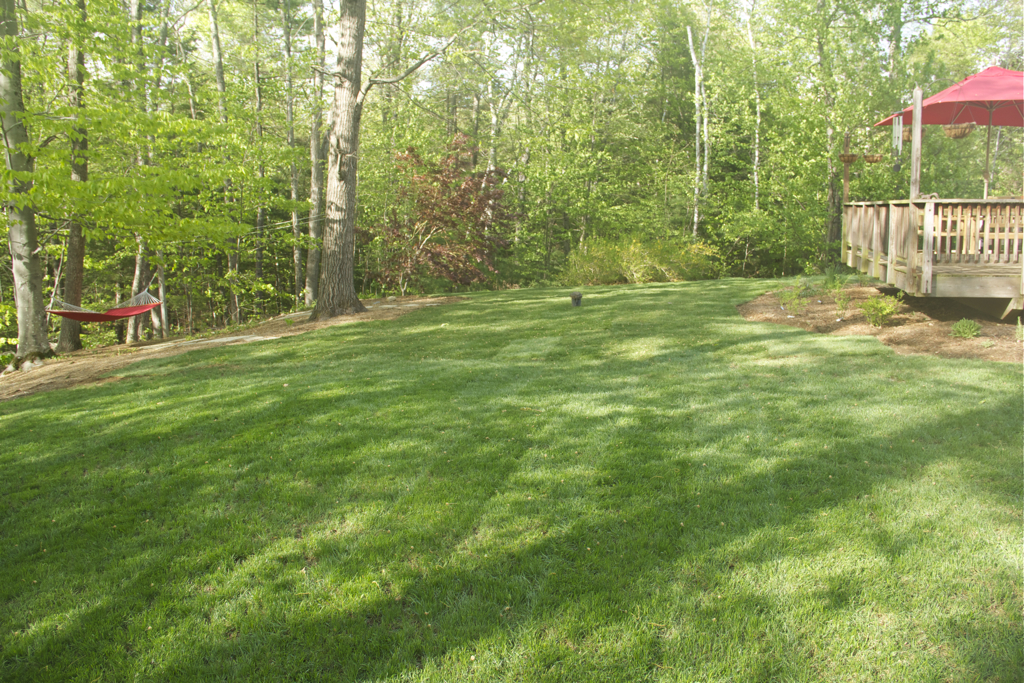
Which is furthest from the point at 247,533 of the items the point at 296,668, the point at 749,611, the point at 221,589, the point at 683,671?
the point at 749,611

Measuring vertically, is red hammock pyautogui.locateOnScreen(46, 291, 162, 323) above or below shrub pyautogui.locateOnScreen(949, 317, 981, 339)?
above

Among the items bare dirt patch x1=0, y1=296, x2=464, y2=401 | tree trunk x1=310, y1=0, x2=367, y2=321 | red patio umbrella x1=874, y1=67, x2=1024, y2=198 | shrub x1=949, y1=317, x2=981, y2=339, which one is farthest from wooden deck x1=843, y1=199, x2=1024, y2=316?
tree trunk x1=310, y1=0, x2=367, y2=321

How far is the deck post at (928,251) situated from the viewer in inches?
262

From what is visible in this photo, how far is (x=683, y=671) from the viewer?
2.14 metres

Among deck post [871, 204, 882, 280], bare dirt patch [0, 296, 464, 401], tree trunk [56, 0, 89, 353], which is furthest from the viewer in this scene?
tree trunk [56, 0, 89, 353]

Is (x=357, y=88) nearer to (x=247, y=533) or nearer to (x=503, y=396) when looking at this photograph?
(x=503, y=396)

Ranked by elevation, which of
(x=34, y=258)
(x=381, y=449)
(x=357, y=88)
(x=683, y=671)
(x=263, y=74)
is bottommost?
(x=683, y=671)

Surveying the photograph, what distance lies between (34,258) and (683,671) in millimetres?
9248

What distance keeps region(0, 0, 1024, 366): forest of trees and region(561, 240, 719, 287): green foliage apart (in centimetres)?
20

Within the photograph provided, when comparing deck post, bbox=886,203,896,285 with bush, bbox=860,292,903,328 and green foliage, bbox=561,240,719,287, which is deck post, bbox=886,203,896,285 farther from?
green foliage, bbox=561,240,719,287

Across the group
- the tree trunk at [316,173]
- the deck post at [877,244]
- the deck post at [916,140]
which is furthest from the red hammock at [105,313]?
the deck post at [916,140]

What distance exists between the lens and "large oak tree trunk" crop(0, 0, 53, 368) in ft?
23.5

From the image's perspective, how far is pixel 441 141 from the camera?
18203 millimetres

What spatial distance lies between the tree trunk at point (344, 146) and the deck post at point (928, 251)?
7891mm
